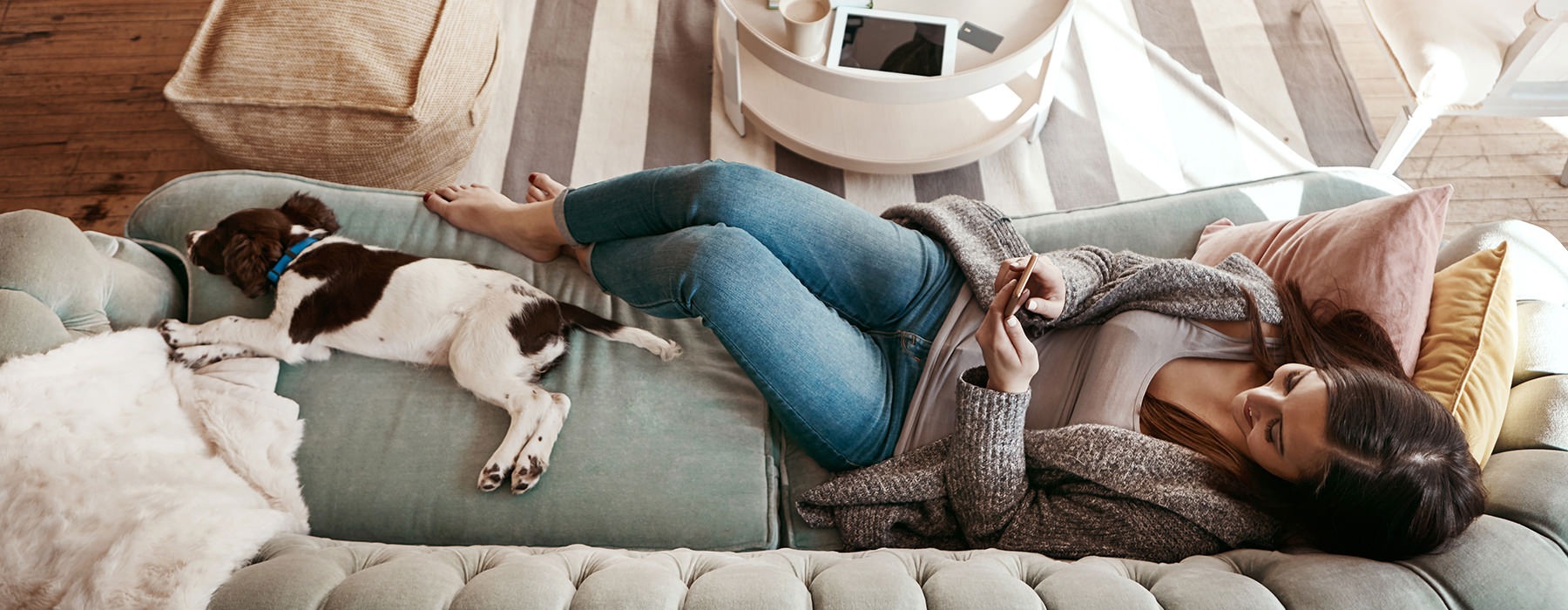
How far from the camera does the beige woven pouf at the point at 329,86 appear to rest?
6.36 feet

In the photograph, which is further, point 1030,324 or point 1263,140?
point 1263,140

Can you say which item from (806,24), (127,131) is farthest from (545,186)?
(127,131)

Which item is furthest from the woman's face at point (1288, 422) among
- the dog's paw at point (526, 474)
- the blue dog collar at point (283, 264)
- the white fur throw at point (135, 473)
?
the blue dog collar at point (283, 264)

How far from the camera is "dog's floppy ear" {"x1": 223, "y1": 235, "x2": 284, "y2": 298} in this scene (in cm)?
152

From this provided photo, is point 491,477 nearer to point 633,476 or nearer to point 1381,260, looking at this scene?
point 633,476

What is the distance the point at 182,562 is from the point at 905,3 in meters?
1.91

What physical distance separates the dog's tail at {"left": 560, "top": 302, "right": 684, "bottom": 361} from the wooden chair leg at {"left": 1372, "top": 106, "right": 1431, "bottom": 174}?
1.77 m

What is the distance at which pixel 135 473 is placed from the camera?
4.08 ft

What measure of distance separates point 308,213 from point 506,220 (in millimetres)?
357

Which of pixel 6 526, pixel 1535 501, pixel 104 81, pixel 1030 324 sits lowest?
pixel 104 81

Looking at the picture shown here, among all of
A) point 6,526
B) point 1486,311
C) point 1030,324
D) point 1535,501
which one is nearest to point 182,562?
point 6,526

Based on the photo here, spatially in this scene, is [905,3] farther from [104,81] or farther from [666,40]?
[104,81]

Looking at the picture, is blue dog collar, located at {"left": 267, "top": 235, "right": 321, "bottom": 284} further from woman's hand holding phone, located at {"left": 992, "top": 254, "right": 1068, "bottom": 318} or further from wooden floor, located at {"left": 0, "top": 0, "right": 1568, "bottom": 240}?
woman's hand holding phone, located at {"left": 992, "top": 254, "right": 1068, "bottom": 318}

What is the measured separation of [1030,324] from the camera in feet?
4.81
